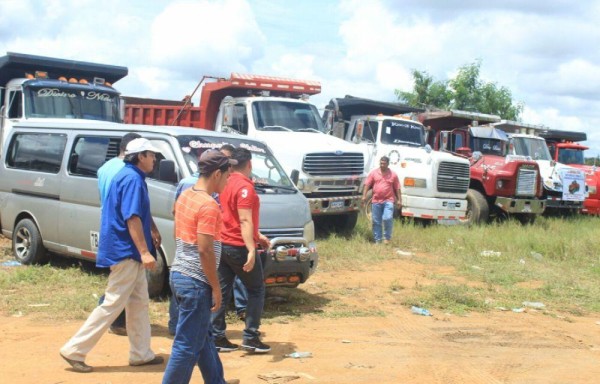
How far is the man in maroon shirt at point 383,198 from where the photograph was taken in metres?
13.1

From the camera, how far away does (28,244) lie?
9.51m

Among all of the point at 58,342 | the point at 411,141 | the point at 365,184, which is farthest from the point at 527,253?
the point at 58,342

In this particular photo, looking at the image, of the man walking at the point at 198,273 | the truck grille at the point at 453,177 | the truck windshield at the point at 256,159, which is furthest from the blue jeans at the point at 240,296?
the truck grille at the point at 453,177

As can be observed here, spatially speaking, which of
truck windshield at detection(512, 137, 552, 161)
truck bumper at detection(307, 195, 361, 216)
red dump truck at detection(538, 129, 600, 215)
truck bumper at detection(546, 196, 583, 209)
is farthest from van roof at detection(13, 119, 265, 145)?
red dump truck at detection(538, 129, 600, 215)

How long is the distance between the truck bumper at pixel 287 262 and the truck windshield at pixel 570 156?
55.3ft

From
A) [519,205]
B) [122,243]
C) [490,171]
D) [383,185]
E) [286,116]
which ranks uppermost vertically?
[286,116]

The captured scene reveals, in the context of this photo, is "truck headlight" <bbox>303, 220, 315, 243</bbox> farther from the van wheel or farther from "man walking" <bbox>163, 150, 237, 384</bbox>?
the van wheel

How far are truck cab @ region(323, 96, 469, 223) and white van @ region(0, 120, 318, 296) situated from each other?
6827 mm

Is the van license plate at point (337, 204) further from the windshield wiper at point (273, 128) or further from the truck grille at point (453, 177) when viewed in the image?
the truck grille at point (453, 177)

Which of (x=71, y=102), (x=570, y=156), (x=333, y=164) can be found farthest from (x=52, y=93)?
(x=570, y=156)

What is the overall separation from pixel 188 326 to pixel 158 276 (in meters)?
3.37

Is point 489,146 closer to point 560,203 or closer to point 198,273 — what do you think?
point 560,203

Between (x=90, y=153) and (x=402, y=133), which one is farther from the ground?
(x=402, y=133)

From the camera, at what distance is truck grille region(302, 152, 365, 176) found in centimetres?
1285
